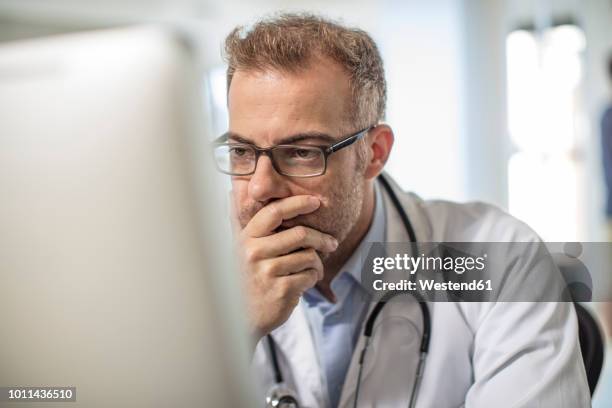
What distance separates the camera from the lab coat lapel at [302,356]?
0.76 metres

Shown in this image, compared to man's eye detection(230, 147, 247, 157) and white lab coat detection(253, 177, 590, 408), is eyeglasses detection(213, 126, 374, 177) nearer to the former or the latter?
man's eye detection(230, 147, 247, 157)

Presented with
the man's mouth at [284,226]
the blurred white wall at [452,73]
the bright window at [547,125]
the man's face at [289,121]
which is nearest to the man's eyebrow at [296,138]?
the man's face at [289,121]

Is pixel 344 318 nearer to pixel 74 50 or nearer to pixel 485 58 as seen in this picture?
pixel 74 50

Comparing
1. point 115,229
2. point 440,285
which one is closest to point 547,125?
point 440,285

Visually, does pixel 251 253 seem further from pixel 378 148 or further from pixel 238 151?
pixel 378 148

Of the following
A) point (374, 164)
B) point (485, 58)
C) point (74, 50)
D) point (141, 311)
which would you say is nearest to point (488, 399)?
point (374, 164)

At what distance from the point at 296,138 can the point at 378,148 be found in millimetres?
163

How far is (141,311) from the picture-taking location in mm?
334

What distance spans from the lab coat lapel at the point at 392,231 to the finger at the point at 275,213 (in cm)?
16

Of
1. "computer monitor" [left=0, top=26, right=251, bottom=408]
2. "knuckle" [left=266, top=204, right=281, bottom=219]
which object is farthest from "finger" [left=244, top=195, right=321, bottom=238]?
"computer monitor" [left=0, top=26, right=251, bottom=408]

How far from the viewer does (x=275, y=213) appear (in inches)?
27.3

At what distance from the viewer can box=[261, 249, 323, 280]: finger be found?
0.66 meters

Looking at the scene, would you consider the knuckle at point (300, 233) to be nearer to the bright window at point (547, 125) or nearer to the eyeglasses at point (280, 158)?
the eyeglasses at point (280, 158)

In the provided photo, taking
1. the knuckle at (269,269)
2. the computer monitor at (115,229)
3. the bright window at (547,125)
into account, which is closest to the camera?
the computer monitor at (115,229)
